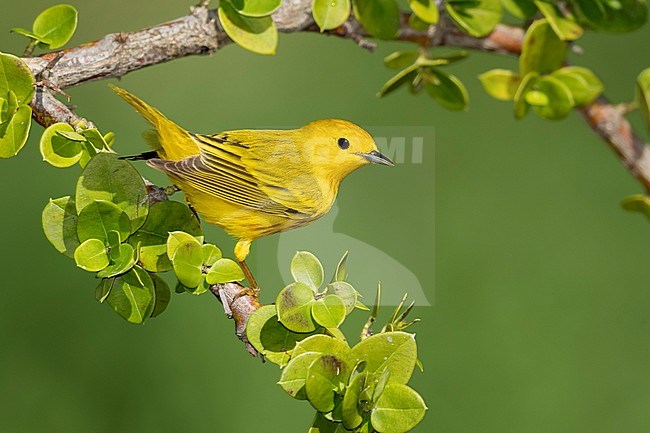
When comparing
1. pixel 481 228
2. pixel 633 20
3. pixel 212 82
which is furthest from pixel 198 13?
pixel 481 228

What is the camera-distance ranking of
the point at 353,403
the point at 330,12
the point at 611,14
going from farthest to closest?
the point at 611,14 < the point at 330,12 < the point at 353,403

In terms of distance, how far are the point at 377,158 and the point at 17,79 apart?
18 centimetres

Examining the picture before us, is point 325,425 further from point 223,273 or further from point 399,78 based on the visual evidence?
point 399,78

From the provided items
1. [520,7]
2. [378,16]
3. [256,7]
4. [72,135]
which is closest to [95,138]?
[72,135]

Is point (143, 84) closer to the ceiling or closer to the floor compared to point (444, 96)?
closer to the floor

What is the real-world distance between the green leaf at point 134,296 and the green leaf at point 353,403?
11cm

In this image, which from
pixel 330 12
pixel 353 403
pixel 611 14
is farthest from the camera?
pixel 611 14

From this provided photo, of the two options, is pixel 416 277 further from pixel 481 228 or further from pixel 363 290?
pixel 481 228

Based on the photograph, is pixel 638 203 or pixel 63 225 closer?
pixel 63 225

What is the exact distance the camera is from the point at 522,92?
534 millimetres

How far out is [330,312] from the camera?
37cm

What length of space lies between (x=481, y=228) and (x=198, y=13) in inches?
25.1

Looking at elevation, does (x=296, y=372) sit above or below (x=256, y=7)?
below

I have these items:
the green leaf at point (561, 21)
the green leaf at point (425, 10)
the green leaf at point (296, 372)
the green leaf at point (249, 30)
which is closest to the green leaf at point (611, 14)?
the green leaf at point (561, 21)
